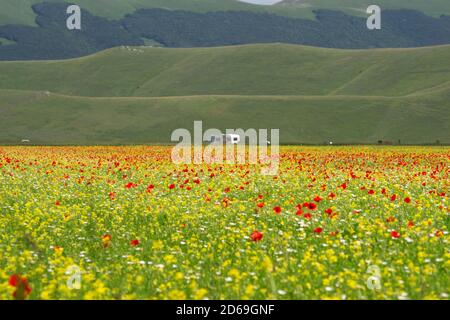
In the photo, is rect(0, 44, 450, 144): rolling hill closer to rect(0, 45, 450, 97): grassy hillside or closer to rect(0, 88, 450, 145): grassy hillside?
rect(0, 88, 450, 145): grassy hillside

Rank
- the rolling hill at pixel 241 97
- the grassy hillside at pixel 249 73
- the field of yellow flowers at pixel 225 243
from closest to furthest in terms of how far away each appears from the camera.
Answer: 1. the field of yellow flowers at pixel 225 243
2. the rolling hill at pixel 241 97
3. the grassy hillside at pixel 249 73

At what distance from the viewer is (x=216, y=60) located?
600ft

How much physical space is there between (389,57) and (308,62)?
20.9m

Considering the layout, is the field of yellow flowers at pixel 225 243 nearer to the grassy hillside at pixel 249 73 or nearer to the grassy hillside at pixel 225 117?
the grassy hillside at pixel 225 117

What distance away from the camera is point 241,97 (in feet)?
403

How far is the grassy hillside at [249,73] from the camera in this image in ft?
496

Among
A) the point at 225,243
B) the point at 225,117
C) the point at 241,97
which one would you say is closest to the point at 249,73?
the point at 241,97

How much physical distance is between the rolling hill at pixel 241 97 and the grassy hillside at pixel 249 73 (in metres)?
0.27

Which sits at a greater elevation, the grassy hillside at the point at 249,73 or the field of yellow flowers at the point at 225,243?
the grassy hillside at the point at 249,73

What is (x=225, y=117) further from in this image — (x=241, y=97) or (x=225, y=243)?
(x=225, y=243)

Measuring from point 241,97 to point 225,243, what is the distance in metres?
112

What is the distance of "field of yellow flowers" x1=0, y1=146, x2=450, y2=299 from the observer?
29.3 feet

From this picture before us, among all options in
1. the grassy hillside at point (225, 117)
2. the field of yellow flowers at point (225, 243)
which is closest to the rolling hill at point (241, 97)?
the grassy hillside at point (225, 117)
